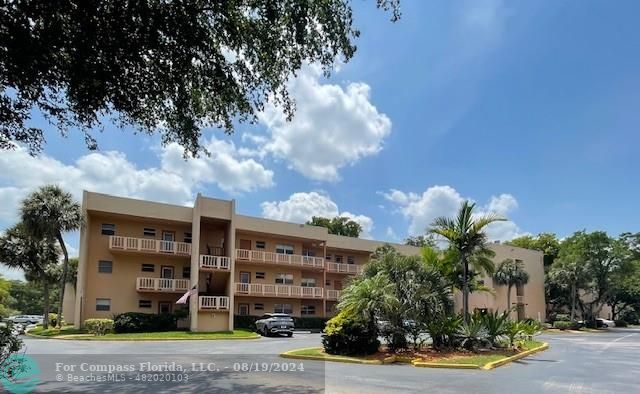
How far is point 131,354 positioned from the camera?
55.9ft

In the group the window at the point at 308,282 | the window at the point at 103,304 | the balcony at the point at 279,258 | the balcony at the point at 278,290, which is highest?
the balcony at the point at 279,258

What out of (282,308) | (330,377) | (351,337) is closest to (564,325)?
(282,308)

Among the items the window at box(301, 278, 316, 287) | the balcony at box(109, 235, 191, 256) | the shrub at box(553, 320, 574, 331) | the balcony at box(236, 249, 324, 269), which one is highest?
the balcony at box(109, 235, 191, 256)

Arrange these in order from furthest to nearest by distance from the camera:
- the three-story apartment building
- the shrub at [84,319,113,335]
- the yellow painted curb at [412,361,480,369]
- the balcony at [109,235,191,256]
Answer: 1. the three-story apartment building
2. the balcony at [109,235,191,256]
3. the shrub at [84,319,113,335]
4. the yellow painted curb at [412,361,480,369]

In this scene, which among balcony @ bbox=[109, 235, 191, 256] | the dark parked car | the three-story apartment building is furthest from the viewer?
the three-story apartment building

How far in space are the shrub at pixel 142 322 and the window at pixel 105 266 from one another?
4070 millimetres

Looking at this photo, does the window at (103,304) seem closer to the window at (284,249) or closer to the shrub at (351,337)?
the window at (284,249)

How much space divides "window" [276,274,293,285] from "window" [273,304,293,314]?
1765 mm

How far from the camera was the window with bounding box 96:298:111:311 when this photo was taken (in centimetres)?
3309

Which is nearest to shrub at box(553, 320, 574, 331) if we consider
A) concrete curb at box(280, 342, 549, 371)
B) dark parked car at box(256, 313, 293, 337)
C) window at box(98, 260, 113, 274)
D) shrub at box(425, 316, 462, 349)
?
dark parked car at box(256, 313, 293, 337)

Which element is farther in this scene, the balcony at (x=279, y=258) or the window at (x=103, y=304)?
the balcony at (x=279, y=258)

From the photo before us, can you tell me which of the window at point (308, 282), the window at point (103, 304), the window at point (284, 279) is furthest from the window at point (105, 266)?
the window at point (308, 282)

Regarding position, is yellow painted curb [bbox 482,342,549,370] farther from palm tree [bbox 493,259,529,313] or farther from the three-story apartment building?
palm tree [bbox 493,259,529,313]

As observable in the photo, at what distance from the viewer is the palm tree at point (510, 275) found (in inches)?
2134
